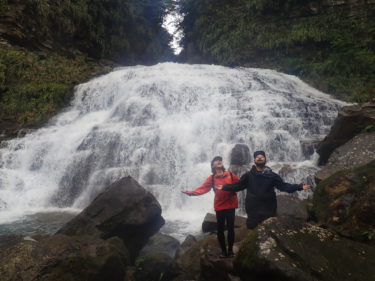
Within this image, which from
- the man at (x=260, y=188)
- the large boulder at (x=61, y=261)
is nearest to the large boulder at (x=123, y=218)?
the large boulder at (x=61, y=261)

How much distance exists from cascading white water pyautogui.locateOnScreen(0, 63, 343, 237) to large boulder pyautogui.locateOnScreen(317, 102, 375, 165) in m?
1.04

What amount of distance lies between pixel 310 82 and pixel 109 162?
1530 cm

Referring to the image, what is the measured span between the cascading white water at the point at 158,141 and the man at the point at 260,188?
166 inches

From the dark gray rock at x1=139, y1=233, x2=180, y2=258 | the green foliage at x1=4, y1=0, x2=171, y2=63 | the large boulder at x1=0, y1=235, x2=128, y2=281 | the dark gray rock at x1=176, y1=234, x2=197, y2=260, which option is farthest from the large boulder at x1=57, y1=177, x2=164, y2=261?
the green foliage at x1=4, y1=0, x2=171, y2=63

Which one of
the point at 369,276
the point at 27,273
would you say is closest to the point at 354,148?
the point at 369,276

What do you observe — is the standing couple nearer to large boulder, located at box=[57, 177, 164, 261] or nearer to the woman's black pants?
the woman's black pants

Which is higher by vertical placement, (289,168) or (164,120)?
(164,120)

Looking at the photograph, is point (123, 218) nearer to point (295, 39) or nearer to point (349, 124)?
point (349, 124)

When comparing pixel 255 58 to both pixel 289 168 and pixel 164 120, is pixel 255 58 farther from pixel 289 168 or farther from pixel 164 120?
pixel 289 168

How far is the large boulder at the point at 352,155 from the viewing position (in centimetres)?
784

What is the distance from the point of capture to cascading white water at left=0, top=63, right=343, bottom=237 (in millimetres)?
10805

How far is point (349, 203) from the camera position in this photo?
459 centimetres

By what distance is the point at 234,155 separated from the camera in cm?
1067

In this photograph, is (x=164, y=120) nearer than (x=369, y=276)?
No
